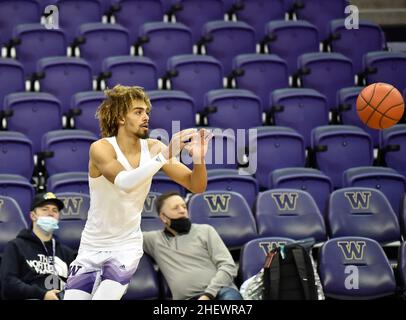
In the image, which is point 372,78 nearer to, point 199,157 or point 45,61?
point 45,61

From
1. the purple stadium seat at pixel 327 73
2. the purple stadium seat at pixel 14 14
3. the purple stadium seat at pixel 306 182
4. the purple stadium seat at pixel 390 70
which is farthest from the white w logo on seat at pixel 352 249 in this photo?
the purple stadium seat at pixel 14 14

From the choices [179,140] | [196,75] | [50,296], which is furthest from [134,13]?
[179,140]

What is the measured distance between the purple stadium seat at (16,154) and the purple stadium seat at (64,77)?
1164 millimetres

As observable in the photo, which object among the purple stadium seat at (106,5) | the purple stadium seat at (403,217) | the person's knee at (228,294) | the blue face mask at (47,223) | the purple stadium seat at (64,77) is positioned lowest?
the person's knee at (228,294)

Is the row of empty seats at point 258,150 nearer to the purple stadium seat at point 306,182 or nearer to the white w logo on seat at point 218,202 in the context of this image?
the purple stadium seat at point 306,182

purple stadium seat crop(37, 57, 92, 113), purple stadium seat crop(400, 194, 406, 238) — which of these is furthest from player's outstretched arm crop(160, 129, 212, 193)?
purple stadium seat crop(37, 57, 92, 113)

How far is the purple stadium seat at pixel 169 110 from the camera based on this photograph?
8203 mm

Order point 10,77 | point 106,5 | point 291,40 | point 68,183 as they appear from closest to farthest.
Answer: point 68,183
point 10,77
point 291,40
point 106,5

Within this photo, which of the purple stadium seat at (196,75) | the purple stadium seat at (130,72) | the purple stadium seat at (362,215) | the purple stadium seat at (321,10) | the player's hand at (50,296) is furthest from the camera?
the purple stadium seat at (321,10)

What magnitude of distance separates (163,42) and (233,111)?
4.55 ft

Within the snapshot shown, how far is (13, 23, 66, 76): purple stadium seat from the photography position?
357 inches

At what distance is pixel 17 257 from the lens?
240 inches

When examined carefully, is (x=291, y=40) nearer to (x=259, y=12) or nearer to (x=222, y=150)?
(x=259, y=12)

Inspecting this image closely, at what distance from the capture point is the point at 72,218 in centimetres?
665
